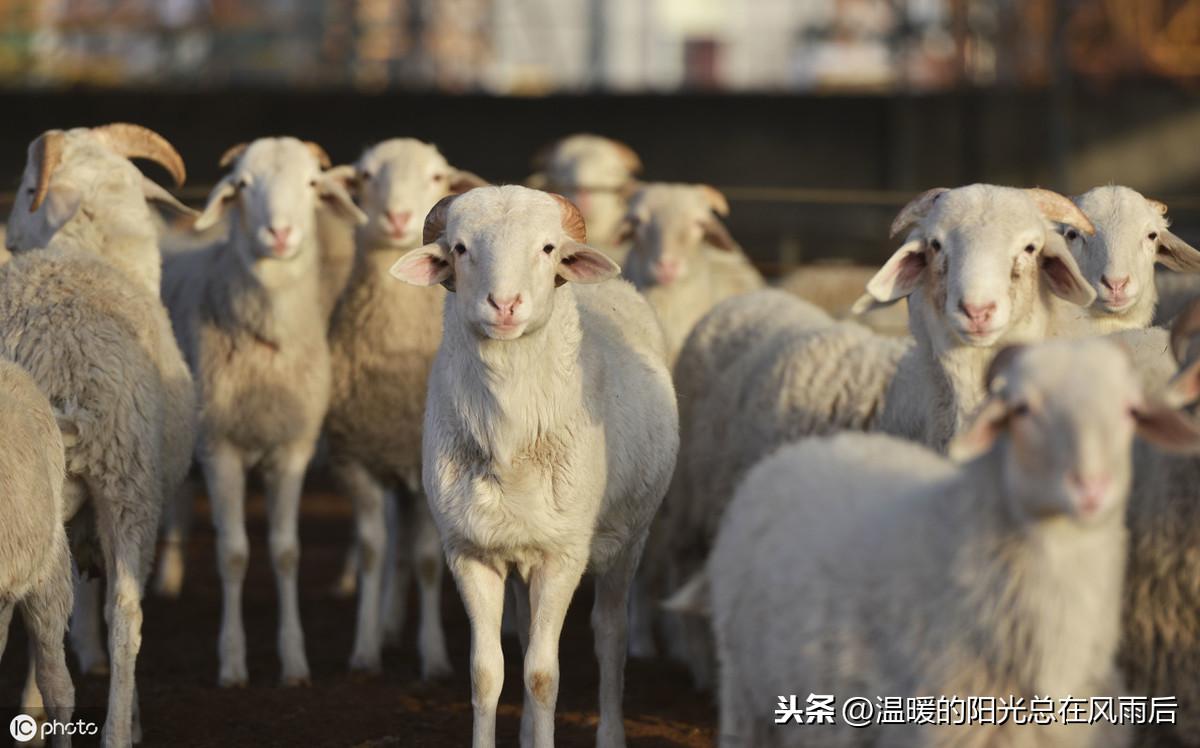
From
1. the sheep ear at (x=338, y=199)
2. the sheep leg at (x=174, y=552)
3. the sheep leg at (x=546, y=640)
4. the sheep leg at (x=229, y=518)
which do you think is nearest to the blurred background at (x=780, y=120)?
the sheep leg at (x=174, y=552)

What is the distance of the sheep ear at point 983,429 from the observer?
3217 mm

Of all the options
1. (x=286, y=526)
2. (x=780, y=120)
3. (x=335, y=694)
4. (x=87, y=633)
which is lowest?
(x=335, y=694)

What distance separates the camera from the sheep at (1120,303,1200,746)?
12.4ft

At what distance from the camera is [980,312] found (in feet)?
14.8

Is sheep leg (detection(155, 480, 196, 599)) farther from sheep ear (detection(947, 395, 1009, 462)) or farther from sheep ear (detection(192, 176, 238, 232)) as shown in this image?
sheep ear (detection(947, 395, 1009, 462))

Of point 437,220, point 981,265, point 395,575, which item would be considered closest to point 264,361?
Answer: point 395,575

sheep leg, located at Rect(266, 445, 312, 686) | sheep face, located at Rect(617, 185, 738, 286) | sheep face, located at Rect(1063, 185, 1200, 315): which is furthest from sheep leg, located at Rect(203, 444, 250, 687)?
sheep face, located at Rect(1063, 185, 1200, 315)

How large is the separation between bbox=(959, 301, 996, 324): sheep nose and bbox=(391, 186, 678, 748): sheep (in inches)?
38.4

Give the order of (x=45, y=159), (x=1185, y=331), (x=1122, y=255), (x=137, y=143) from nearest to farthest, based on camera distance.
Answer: (x=1185, y=331)
(x=1122, y=255)
(x=45, y=159)
(x=137, y=143)

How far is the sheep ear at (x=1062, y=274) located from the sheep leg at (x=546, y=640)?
60.6 inches

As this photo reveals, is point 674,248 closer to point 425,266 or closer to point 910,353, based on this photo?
point 910,353

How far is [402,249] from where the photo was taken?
266 inches

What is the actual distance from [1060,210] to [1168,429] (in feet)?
6.49

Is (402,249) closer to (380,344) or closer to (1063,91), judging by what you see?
(380,344)
